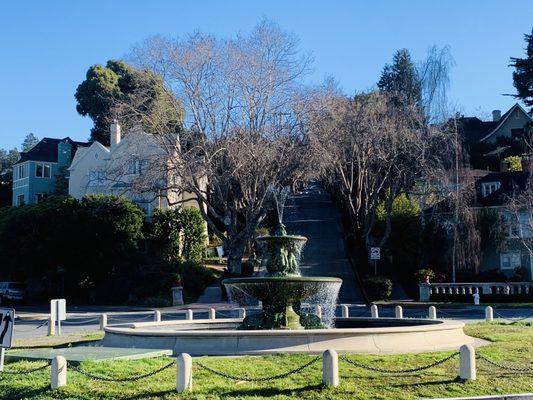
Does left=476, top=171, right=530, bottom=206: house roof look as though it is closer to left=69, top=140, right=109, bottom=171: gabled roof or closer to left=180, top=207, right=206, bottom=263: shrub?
left=180, top=207, right=206, bottom=263: shrub

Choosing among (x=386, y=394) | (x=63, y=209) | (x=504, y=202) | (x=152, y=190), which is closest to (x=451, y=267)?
(x=504, y=202)

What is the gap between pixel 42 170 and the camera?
7619 cm

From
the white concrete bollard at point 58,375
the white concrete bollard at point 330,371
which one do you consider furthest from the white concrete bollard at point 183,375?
the white concrete bollard at point 330,371

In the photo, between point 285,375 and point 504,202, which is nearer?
point 285,375

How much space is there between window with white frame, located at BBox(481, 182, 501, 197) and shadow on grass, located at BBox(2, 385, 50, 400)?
49.0m

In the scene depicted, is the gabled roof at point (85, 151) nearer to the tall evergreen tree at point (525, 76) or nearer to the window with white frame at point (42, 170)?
the window with white frame at point (42, 170)

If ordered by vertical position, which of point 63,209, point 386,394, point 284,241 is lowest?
point 386,394

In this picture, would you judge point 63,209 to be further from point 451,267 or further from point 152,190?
point 451,267

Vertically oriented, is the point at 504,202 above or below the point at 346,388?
above

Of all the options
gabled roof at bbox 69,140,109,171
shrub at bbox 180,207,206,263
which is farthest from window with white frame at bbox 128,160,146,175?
gabled roof at bbox 69,140,109,171

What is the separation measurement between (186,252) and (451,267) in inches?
797

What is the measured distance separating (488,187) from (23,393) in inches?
1959

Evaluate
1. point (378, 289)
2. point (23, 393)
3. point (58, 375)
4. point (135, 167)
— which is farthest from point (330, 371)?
point (135, 167)

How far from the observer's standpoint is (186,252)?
184ft
